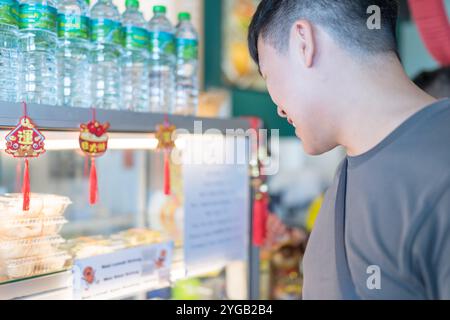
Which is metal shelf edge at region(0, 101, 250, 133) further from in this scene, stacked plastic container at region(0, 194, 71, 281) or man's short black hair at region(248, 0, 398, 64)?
man's short black hair at region(248, 0, 398, 64)

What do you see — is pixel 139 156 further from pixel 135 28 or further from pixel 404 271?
pixel 404 271

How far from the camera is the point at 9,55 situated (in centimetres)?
141

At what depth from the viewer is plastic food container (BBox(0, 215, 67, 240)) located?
53.0 inches

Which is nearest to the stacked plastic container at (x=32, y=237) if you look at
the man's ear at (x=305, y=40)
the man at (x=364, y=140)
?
the man at (x=364, y=140)

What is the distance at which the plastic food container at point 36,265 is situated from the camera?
1.35 metres

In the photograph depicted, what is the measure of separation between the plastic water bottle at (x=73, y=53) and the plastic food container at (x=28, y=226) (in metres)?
0.39

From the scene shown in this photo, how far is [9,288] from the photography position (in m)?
1.34

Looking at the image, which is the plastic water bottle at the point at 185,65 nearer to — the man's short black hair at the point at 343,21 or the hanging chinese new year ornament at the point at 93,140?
the hanging chinese new year ornament at the point at 93,140

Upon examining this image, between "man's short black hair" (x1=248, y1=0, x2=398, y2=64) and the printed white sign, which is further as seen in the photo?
the printed white sign

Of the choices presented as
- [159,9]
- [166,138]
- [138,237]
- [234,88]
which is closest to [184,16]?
[159,9]

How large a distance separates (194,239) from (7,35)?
93 cm

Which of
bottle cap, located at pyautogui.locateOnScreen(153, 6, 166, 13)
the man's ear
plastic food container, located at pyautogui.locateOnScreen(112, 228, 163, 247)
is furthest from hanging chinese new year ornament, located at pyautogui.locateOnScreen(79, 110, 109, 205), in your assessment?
the man's ear
